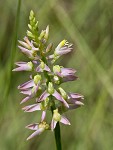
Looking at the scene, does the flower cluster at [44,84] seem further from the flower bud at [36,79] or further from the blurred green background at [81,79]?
the blurred green background at [81,79]

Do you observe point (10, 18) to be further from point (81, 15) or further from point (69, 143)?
point (69, 143)

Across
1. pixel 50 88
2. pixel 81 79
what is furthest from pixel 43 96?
pixel 81 79

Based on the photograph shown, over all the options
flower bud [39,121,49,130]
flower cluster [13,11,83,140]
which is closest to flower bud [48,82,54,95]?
flower cluster [13,11,83,140]

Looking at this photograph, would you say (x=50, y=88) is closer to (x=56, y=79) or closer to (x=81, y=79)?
(x=56, y=79)

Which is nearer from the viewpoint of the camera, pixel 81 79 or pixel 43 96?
pixel 43 96

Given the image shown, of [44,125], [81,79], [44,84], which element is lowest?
[44,125]

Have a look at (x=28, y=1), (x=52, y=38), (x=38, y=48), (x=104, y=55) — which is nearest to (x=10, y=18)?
(x=28, y=1)

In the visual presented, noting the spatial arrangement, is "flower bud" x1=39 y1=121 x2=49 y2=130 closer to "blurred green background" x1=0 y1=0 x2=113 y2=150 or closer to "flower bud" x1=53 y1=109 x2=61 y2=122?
"flower bud" x1=53 y1=109 x2=61 y2=122

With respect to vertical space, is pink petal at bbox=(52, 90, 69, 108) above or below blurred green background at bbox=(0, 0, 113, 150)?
below
